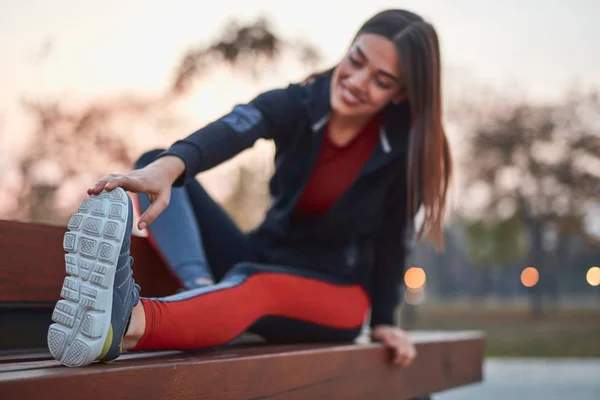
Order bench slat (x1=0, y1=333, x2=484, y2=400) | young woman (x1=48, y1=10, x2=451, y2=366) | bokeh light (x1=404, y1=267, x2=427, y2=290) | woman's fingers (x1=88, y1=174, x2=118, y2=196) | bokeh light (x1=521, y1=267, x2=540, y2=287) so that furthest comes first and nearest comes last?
bokeh light (x1=521, y1=267, x2=540, y2=287) < bokeh light (x1=404, y1=267, x2=427, y2=290) < young woman (x1=48, y1=10, x2=451, y2=366) < woman's fingers (x1=88, y1=174, x2=118, y2=196) < bench slat (x1=0, y1=333, x2=484, y2=400)

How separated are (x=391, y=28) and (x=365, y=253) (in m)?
0.49

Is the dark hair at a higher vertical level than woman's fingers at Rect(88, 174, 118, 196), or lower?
higher

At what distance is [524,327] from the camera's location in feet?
21.2

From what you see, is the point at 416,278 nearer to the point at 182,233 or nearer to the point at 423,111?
the point at 423,111

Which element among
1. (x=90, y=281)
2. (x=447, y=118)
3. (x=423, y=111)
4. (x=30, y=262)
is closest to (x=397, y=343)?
(x=423, y=111)

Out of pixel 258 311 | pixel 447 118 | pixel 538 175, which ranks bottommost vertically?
pixel 258 311

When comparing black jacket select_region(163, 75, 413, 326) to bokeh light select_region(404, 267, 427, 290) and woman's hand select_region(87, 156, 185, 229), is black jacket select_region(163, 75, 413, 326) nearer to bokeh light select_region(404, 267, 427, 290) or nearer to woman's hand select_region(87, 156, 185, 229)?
woman's hand select_region(87, 156, 185, 229)

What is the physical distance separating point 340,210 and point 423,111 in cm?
26

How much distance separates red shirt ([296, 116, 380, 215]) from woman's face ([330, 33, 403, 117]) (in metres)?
0.10

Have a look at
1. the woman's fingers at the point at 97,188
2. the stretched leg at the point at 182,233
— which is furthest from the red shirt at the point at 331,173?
the woman's fingers at the point at 97,188

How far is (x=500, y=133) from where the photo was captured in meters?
6.34

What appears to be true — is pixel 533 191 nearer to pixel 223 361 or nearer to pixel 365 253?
pixel 365 253

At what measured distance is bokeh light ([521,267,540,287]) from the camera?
20.9ft

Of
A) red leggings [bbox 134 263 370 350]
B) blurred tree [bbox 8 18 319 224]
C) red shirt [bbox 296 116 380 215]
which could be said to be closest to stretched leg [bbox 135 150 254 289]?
red leggings [bbox 134 263 370 350]
